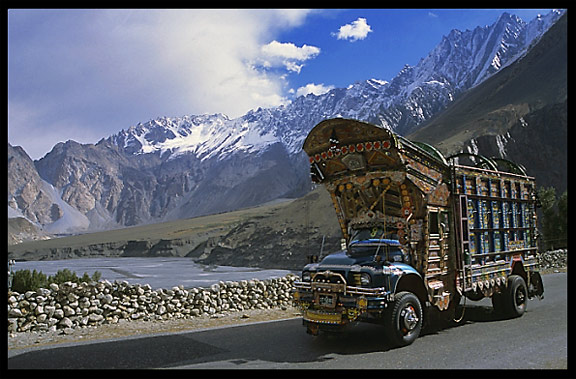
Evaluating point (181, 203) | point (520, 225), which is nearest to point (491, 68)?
point (181, 203)

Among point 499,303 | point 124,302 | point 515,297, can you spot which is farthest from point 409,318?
point 124,302

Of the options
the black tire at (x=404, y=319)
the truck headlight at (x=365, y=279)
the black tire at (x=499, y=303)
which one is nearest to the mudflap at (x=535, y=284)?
the black tire at (x=499, y=303)

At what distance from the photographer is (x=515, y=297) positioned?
11047mm

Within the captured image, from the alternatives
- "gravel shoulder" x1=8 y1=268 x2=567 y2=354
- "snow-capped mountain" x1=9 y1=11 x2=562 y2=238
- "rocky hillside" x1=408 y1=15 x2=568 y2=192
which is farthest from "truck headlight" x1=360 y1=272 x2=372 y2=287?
"snow-capped mountain" x1=9 y1=11 x2=562 y2=238

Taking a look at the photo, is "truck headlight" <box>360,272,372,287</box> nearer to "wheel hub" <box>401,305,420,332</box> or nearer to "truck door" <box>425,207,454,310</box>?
"wheel hub" <box>401,305,420,332</box>

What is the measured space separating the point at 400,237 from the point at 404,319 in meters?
1.75

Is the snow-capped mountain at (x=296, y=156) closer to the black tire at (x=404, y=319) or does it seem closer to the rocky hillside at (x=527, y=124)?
the rocky hillside at (x=527, y=124)

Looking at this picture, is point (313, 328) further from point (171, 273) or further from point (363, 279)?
point (171, 273)

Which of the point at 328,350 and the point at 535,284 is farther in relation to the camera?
the point at 535,284

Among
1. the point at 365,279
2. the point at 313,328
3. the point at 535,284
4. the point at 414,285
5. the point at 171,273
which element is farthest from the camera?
the point at 171,273

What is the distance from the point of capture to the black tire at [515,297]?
10.9 meters

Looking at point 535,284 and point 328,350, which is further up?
point 535,284

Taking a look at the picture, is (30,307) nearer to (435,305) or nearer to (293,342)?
(293,342)

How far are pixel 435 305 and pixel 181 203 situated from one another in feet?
607
